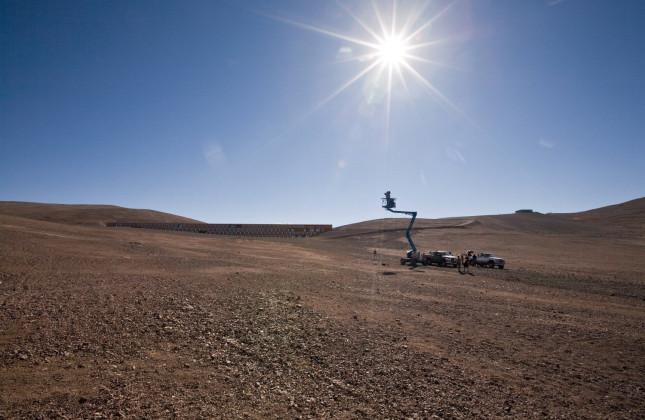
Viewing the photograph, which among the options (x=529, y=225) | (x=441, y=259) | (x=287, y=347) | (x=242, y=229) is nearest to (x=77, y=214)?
(x=242, y=229)

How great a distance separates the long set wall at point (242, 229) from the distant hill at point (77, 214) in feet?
17.7

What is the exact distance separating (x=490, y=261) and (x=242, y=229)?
5866 cm

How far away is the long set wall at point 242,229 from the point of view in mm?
76206

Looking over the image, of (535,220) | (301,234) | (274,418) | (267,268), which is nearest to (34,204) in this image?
(301,234)

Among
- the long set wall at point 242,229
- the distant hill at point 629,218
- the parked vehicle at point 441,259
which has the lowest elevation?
the parked vehicle at point 441,259

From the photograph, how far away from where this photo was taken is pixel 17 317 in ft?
25.6

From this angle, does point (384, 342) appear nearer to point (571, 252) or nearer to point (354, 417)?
point (354, 417)

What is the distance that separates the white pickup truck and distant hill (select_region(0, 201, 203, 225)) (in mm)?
73810

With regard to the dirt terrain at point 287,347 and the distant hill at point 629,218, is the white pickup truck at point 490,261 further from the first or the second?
the distant hill at point 629,218

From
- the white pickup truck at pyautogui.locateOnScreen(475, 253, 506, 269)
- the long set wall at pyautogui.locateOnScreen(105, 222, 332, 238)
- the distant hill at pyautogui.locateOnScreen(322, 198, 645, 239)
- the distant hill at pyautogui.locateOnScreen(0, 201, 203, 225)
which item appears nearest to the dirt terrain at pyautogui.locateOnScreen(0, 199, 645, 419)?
the white pickup truck at pyautogui.locateOnScreen(475, 253, 506, 269)

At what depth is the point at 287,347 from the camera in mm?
8078

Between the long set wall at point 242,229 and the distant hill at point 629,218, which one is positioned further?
the distant hill at point 629,218

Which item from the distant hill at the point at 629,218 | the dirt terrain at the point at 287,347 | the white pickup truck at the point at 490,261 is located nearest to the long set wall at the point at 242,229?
the white pickup truck at the point at 490,261

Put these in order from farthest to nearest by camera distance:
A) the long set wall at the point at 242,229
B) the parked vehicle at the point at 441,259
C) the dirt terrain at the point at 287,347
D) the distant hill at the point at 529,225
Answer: the long set wall at the point at 242,229
the distant hill at the point at 529,225
the parked vehicle at the point at 441,259
the dirt terrain at the point at 287,347
